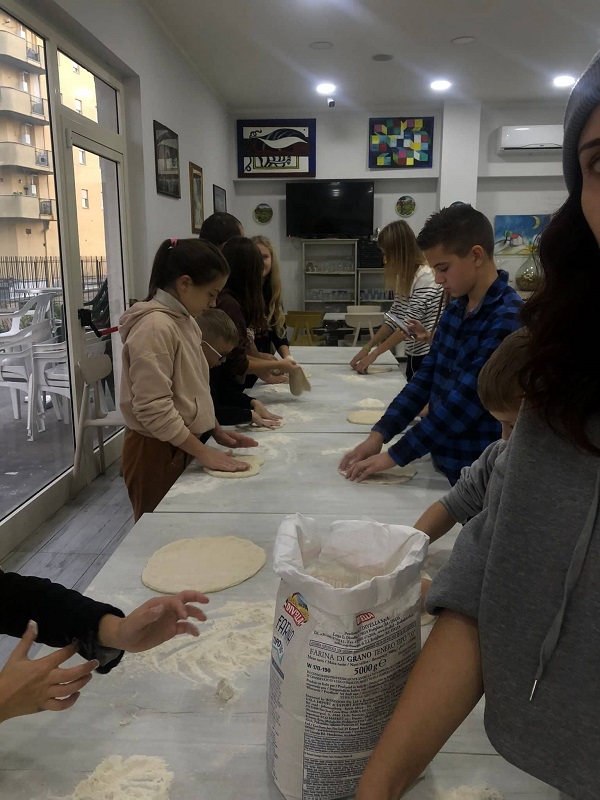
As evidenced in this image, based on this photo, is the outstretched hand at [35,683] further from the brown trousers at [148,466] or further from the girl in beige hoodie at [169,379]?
the brown trousers at [148,466]

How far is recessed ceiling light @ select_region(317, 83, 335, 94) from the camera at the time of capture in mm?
5908

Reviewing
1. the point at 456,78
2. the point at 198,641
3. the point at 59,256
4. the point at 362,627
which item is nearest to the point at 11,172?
the point at 59,256

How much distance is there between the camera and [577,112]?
517 mm

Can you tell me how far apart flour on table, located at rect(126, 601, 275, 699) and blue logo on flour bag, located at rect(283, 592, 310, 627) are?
0.29 m

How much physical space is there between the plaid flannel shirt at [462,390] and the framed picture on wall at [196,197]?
163 inches

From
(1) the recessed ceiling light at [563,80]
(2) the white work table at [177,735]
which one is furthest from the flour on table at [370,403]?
(1) the recessed ceiling light at [563,80]

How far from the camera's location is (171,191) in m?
4.64

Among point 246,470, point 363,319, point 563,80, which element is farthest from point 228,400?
point 563,80

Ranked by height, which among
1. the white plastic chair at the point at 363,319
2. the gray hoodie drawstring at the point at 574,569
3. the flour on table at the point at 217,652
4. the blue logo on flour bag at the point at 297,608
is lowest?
the flour on table at the point at 217,652

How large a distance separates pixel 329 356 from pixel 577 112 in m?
3.36

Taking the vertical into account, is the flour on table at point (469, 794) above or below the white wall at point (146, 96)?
below

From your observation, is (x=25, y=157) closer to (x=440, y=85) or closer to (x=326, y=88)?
(x=326, y=88)

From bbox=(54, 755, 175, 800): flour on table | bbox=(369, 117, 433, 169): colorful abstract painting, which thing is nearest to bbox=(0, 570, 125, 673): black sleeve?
bbox=(54, 755, 175, 800): flour on table

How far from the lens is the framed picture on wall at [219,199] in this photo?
6.25 m
